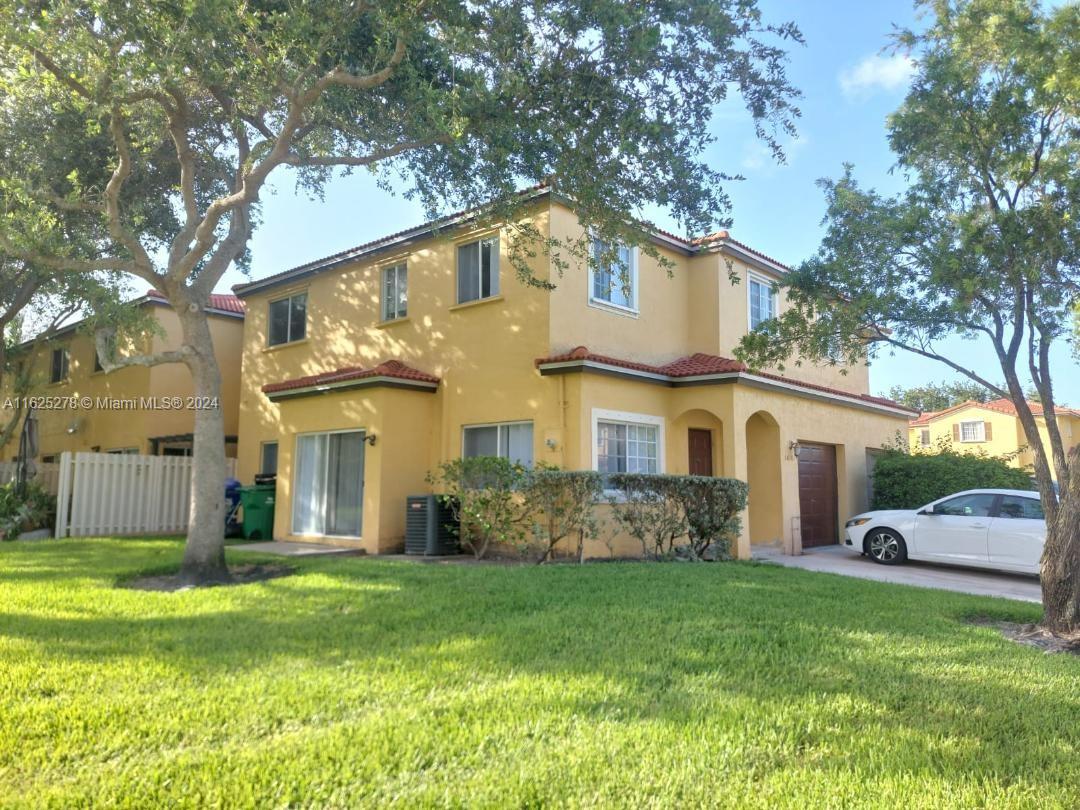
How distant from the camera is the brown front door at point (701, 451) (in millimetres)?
14109

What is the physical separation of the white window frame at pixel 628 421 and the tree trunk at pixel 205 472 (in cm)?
551

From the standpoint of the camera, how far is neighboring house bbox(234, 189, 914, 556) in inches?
484

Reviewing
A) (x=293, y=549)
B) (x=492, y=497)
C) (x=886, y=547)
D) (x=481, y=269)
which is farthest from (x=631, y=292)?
(x=293, y=549)

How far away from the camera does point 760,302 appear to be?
16031 mm

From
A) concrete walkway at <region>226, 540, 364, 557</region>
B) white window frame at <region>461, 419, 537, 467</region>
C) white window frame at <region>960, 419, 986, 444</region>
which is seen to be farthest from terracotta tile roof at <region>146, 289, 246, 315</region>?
white window frame at <region>960, 419, 986, 444</region>

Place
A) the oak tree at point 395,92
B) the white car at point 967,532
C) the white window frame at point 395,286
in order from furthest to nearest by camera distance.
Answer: the white window frame at point 395,286, the white car at point 967,532, the oak tree at point 395,92

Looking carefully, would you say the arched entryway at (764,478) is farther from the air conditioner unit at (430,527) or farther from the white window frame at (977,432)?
the white window frame at (977,432)

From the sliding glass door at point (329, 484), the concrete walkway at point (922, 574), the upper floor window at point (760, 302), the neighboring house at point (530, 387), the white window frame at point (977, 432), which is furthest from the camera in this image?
the white window frame at point (977, 432)

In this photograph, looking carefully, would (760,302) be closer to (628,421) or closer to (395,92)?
(628,421)

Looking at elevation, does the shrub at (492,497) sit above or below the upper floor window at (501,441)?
below

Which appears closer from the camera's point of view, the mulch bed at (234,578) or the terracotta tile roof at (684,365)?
the mulch bed at (234,578)

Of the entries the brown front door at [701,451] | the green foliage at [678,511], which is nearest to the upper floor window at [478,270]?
the green foliage at [678,511]

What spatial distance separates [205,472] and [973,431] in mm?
44618

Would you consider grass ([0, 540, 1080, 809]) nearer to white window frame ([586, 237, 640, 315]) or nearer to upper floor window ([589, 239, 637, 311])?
white window frame ([586, 237, 640, 315])
